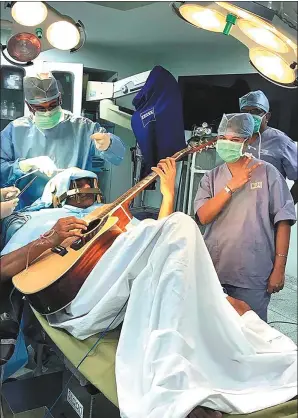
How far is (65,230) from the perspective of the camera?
1201 millimetres

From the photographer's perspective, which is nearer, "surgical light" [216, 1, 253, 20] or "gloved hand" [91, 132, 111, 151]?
"surgical light" [216, 1, 253, 20]

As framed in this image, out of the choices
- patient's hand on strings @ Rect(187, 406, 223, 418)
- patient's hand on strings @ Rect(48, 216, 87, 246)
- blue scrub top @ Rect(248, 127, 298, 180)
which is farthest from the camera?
patient's hand on strings @ Rect(48, 216, 87, 246)

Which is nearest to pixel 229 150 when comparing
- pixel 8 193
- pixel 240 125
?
pixel 240 125

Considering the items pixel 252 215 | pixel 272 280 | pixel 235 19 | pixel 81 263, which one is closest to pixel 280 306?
pixel 272 280

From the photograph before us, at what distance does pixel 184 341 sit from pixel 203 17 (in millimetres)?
724

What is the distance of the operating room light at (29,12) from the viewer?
1.14 meters

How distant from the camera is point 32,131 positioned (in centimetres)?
126

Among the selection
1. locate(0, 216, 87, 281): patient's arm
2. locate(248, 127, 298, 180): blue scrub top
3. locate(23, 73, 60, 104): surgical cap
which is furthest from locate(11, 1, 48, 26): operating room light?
locate(248, 127, 298, 180): blue scrub top

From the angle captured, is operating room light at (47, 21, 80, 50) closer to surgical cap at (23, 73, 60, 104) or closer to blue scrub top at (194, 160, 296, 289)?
surgical cap at (23, 73, 60, 104)

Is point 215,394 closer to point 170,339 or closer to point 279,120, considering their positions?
point 170,339

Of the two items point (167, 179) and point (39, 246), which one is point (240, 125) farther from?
point (39, 246)

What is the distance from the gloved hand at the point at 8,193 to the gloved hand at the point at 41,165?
60 millimetres

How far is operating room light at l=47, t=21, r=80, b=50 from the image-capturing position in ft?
3.86

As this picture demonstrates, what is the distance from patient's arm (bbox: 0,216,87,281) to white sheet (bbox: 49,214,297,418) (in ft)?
0.51
